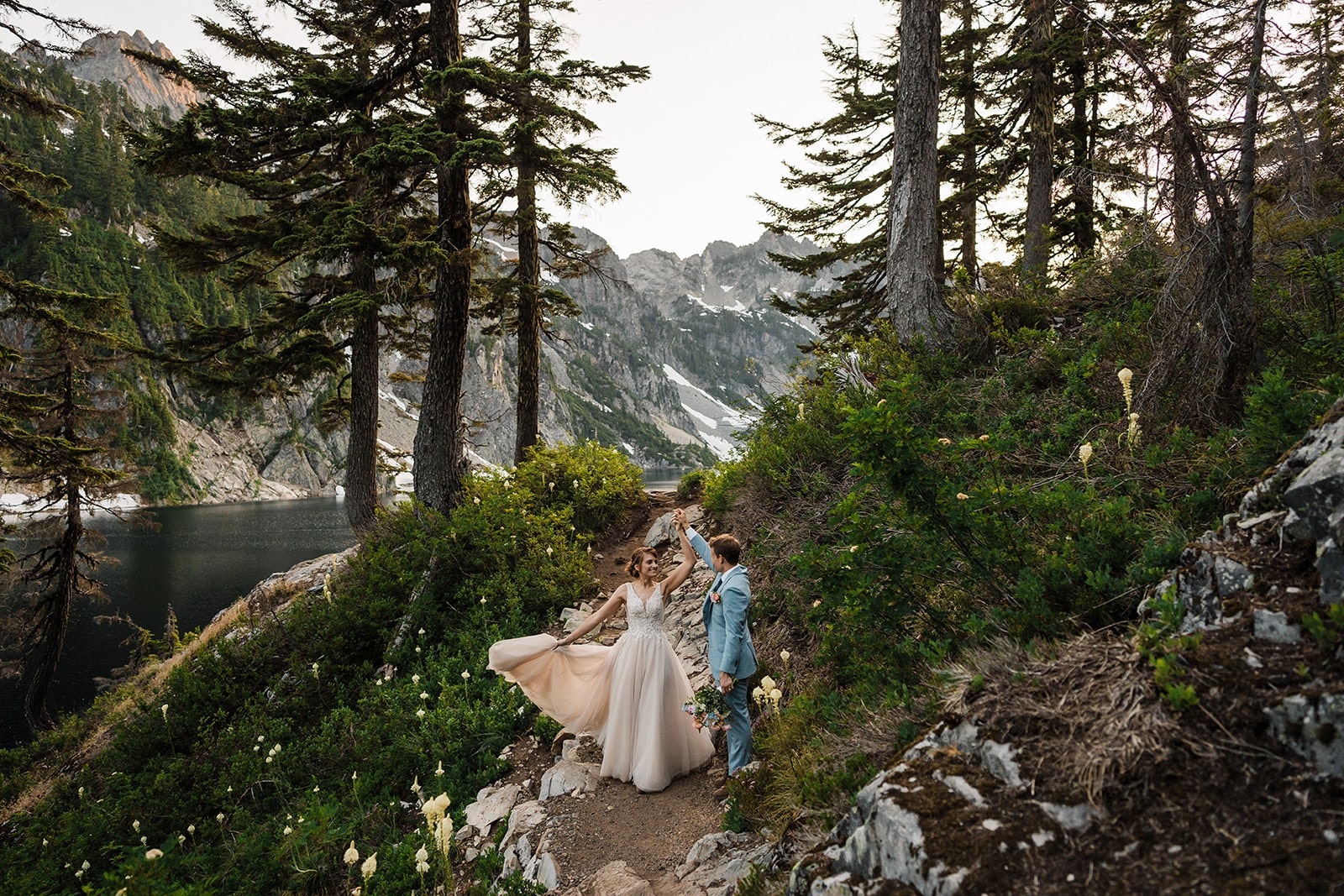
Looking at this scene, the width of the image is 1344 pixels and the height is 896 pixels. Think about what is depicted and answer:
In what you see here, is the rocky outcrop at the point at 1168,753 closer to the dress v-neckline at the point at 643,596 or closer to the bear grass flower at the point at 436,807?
the bear grass flower at the point at 436,807

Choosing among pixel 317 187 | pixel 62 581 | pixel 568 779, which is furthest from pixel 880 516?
pixel 62 581

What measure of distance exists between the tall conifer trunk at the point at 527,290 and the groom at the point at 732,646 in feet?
28.2

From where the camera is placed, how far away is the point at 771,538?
6.80m

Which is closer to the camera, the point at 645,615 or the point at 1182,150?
the point at 1182,150

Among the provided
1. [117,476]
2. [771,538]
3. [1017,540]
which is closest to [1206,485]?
[1017,540]

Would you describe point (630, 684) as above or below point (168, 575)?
above

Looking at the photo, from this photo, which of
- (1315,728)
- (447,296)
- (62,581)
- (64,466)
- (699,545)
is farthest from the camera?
(62,581)

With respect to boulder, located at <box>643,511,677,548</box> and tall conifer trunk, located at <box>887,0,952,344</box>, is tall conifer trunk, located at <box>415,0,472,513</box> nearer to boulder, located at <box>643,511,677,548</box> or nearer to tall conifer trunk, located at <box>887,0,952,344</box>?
boulder, located at <box>643,511,677,548</box>

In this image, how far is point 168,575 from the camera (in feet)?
110

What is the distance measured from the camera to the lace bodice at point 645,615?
18.4ft

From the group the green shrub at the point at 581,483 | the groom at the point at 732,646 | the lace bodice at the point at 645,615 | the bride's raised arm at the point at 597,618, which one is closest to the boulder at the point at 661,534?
the green shrub at the point at 581,483

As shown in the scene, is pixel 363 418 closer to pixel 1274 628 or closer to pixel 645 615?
pixel 645 615

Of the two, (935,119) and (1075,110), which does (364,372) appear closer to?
(935,119)

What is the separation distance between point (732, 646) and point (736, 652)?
2.3 inches
